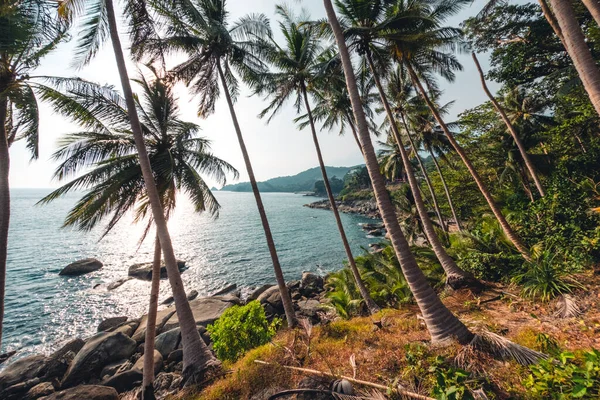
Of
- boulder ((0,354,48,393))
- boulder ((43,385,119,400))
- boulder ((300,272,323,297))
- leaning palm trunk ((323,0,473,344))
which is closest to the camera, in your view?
leaning palm trunk ((323,0,473,344))

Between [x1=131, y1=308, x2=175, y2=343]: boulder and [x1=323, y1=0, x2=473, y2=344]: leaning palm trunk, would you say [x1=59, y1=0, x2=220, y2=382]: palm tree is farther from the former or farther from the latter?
[x1=131, y1=308, x2=175, y2=343]: boulder

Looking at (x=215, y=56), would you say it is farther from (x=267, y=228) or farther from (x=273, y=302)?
(x=273, y=302)

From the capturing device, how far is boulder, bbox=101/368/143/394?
872cm

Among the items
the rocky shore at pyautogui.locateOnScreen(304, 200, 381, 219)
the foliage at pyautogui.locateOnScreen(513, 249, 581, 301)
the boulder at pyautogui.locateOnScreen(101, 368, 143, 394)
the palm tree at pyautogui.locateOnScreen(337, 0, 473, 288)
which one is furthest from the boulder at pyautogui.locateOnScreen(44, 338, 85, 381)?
the rocky shore at pyautogui.locateOnScreen(304, 200, 381, 219)

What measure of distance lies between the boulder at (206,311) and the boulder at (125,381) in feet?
12.7

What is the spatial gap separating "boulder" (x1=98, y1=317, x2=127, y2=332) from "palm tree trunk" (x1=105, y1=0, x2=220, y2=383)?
13293 millimetres

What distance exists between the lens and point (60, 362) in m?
10.6

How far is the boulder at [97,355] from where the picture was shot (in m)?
9.77

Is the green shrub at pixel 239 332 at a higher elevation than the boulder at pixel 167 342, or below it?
higher

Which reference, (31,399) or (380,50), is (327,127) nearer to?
(380,50)

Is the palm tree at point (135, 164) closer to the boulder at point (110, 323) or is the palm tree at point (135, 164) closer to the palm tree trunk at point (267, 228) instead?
the palm tree trunk at point (267, 228)

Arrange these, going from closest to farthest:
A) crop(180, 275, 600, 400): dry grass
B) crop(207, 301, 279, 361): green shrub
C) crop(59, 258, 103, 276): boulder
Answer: crop(180, 275, 600, 400): dry grass < crop(207, 301, 279, 361): green shrub < crop(59, 258, 103, 276): boulder

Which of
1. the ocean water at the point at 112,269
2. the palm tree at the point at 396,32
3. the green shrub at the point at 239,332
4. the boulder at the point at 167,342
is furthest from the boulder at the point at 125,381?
the palm tree at the point at 396,32

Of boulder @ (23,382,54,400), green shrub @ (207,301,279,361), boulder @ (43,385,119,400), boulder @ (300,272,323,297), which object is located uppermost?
green shrub @ (207,301,279,361)
